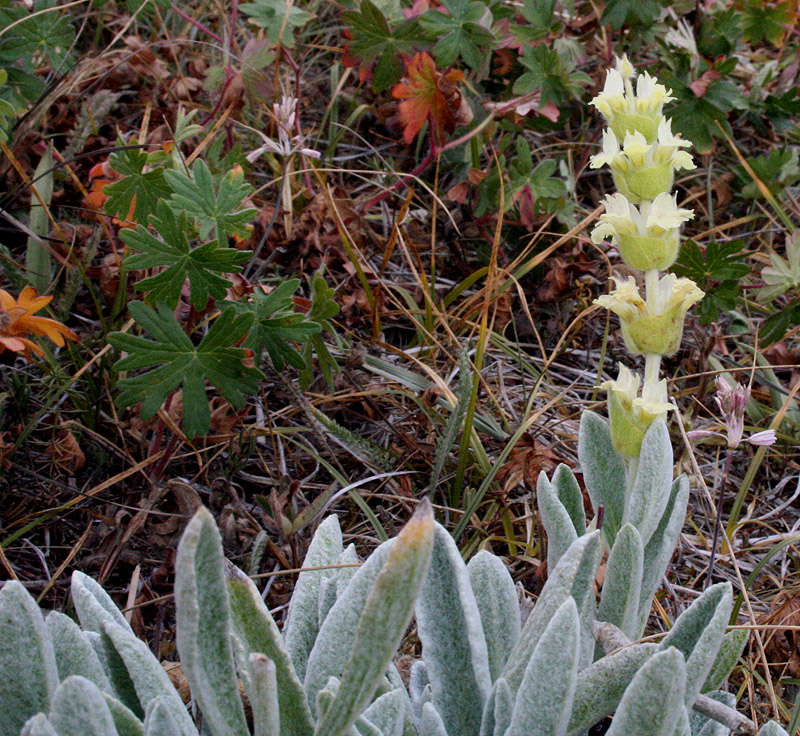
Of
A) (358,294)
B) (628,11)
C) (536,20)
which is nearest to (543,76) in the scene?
(536,20)

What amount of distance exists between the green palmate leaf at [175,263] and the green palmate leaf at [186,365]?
0.06 meters

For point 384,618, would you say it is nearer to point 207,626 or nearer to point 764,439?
point 207,626

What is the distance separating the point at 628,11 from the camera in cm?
264

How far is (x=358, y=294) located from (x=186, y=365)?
729 mm

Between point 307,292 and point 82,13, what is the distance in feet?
5.23

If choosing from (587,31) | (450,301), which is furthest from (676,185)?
(450,301)

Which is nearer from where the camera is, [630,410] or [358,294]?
[630,410]

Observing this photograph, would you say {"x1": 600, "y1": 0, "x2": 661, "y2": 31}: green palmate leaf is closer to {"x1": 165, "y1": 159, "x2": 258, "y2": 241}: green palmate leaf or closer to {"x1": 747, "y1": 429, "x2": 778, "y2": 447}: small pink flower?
{"x1": 165, "y1": 159, "x2": 258, "y2": 241}: green palmate leaf

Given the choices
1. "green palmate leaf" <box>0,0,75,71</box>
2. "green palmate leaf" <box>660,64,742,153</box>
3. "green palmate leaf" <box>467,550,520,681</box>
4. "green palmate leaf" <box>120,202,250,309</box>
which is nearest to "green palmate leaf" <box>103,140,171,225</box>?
"green palmate leaf" <box>120,202,250,309</box>

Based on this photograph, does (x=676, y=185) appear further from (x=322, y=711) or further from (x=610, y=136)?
(x=322, y=711)

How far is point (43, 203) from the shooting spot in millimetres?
2217

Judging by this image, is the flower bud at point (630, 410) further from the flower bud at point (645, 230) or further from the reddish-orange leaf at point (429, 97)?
the reddish-orange leaf at point (429, 97)

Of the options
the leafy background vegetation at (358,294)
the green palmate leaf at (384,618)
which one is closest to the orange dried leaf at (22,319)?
the leafy background vegetation at (358,294)

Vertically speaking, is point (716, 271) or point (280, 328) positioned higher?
point (280, 328)
